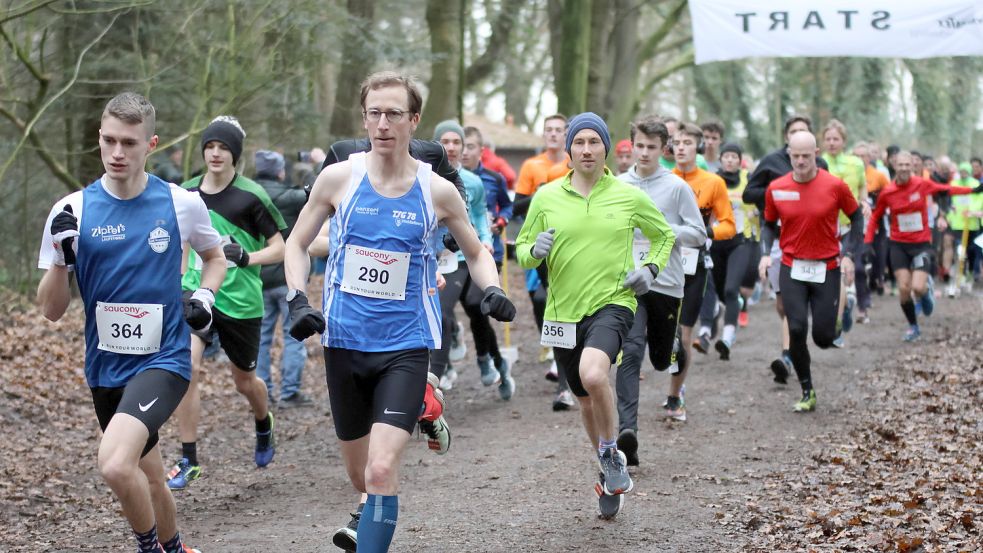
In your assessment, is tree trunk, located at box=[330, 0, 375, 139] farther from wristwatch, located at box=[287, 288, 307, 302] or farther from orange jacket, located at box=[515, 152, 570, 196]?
wristwatch, located at box=[287, 288, 307, 302]

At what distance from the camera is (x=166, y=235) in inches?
212

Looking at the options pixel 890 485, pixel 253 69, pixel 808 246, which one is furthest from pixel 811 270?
pixel 253 69

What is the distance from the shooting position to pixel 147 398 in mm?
5125

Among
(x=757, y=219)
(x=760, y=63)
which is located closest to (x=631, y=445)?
(x=757, y=219)

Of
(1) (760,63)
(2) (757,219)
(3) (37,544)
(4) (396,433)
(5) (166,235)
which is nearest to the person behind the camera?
(4) (396,433)

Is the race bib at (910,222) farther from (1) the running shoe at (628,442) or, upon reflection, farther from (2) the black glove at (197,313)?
(2) the black glove at (197,313)

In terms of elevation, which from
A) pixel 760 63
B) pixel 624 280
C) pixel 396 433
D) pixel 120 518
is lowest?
pixel 120 518

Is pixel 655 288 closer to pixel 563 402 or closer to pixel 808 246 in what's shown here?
pixel 808 246

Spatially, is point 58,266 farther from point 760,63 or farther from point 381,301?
point 760,63

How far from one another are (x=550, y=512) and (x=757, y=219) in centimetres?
798

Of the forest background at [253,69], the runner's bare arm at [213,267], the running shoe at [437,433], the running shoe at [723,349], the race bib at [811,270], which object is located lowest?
the running shoe at [723,349]

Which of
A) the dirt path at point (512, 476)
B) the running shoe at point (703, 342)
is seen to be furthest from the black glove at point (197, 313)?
the running shoe at point (703, 342)

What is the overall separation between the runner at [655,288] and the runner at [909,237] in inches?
274

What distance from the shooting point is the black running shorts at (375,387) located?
508 centimetres
